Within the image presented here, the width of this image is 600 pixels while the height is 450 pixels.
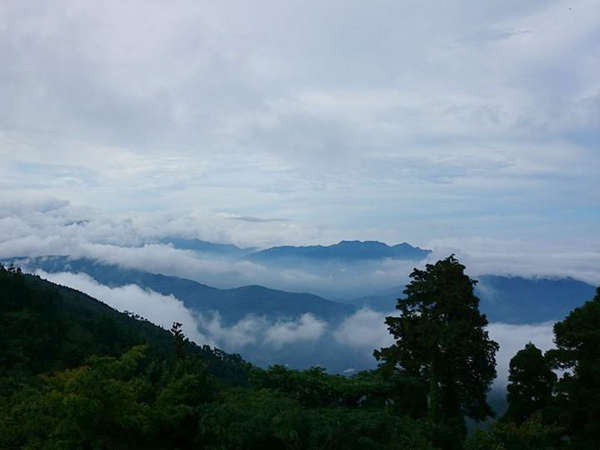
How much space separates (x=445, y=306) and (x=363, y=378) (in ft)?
21.2

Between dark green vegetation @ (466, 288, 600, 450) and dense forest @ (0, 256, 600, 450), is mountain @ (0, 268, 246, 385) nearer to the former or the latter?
dense forest @ (0, 256, 600, 450)

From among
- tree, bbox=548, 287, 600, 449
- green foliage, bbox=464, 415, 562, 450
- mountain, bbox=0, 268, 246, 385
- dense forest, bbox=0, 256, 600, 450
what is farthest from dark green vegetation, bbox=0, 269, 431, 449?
mountain, bbox=0, 268, 246, 385

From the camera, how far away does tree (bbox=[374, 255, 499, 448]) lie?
2066 cm

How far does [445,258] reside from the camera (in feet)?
73.9

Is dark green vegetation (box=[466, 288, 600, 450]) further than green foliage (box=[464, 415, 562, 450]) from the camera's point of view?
Yes

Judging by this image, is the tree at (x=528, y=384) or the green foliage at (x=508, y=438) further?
the tree at (x=528, y=384)

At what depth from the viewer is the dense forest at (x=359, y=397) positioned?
10617mm

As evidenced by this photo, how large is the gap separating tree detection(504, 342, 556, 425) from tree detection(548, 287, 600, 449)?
121 inches

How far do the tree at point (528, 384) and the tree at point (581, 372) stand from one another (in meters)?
3.07

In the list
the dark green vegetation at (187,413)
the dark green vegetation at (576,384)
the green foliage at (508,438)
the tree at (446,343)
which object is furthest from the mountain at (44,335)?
the green foliage at (508,438)

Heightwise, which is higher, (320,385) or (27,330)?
(320,385)

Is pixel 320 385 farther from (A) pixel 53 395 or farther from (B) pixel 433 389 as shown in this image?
(B) pixel 433 389

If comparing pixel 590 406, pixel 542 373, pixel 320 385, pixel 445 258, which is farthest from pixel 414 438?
pixel 542 373

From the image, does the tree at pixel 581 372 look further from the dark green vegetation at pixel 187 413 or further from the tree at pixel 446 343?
the dark green vegetation at pixel 187 413
